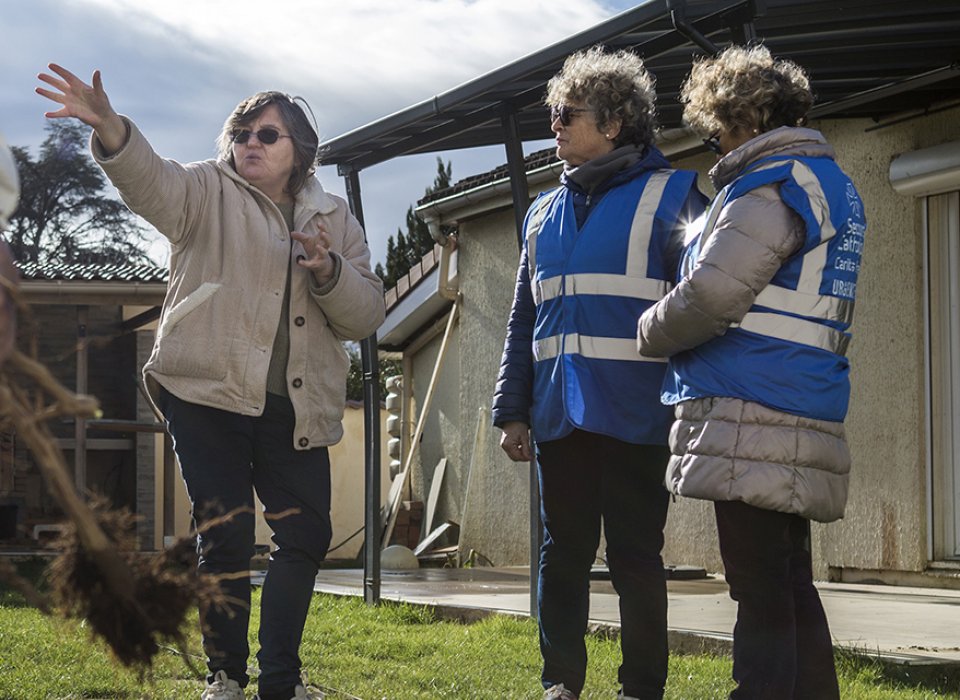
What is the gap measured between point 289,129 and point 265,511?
3.87 feet

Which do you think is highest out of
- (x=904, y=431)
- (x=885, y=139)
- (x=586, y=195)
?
(x=885, y=139)

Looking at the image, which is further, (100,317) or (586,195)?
(100,317)

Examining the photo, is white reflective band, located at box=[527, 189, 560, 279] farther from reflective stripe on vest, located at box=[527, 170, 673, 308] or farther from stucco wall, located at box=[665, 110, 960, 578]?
stucco wall, located at box=[665, 110, 960, 578]

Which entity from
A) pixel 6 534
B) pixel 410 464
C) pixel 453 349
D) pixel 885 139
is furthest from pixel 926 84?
pixel 6 534

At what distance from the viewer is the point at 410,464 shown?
500 inches

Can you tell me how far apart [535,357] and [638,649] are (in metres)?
0.89

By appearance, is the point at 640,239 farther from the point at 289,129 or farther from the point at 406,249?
the point at 406,249

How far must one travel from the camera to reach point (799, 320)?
310 cm

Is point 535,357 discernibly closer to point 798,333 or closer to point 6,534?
point 798,333

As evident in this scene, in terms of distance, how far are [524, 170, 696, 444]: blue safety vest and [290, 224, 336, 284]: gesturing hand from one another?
0.65m

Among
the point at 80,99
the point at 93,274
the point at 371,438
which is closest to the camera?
the point at 80,99

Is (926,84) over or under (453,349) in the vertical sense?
over

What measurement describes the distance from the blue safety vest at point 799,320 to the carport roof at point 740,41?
63.2 inches

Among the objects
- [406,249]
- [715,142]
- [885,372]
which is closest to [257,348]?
[715,142]
